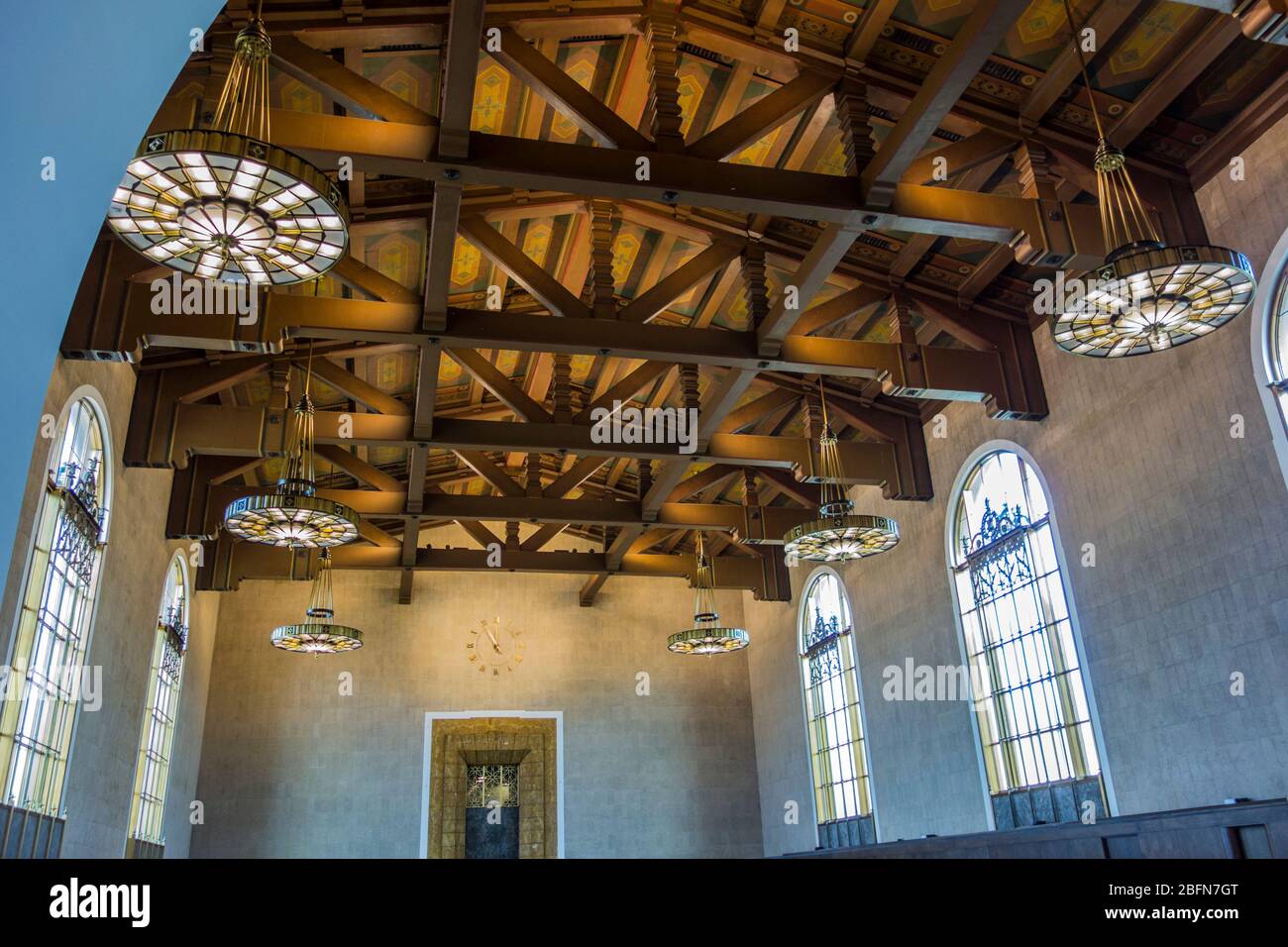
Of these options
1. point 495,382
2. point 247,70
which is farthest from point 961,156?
point 247,70

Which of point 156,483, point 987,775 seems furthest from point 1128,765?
point 156,483

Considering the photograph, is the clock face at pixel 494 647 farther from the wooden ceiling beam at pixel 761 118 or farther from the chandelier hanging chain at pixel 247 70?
the chandelier hanging chain at pixel 247 70

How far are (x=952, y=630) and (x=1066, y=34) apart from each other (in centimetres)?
897

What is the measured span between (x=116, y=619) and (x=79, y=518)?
2577mm

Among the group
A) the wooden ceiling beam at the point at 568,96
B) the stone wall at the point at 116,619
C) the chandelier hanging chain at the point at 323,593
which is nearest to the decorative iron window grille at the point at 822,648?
the chandelier hanging chain at the point at 323,593

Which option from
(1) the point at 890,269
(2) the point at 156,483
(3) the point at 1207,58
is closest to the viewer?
(3) the point at 1207,58

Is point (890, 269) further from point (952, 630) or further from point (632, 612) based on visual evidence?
point (632, 612)

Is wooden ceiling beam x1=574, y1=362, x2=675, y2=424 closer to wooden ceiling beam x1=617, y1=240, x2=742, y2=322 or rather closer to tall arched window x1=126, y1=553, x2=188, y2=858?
wooden ceiling beam x1=617, y1=240, x2=742, y2=322

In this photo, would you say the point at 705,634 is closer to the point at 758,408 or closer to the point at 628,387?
the point at 758,408

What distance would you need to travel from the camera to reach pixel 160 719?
17453 millimetres

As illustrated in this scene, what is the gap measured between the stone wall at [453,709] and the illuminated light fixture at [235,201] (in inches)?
653

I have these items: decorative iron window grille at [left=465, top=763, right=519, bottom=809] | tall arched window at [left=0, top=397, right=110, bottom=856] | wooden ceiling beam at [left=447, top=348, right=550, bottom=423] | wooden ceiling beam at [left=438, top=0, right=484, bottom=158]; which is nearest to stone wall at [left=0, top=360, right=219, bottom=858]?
tall arched window at [left=0, top=397, right=110, bottom=856]

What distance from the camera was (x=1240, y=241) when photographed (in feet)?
32.2

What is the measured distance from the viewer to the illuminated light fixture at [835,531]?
12469mm
